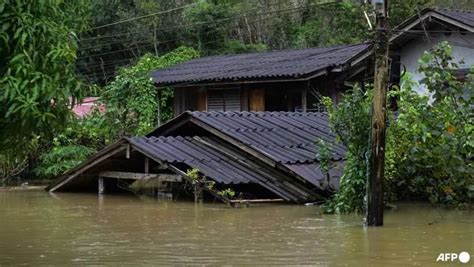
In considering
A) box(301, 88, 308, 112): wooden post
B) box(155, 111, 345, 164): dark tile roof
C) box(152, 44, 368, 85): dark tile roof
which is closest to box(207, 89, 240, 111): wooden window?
box(152, 44, 368, 85): dark tile roof

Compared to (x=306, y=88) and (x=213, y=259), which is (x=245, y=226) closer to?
(x=213, y=259)

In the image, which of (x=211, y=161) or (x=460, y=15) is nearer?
(x=211, y=161)

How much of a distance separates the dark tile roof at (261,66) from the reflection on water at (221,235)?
8071mm

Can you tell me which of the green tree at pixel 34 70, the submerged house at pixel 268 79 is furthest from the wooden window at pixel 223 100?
the green tree at pixel 34 70

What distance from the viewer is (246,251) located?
31.7ft

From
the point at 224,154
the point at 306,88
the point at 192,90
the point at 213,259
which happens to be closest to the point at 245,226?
the point at 213,259

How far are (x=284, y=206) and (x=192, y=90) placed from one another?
43.3ft

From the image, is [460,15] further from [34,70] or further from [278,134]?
[34,70]

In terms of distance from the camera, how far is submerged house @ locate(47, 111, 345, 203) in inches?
613

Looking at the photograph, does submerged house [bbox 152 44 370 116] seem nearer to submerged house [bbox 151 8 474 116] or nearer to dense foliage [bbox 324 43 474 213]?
submerged house [bbox 151 8 474 116]

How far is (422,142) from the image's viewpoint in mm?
13602

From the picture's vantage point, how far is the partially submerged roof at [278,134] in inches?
617

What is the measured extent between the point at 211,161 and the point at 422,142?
501cm

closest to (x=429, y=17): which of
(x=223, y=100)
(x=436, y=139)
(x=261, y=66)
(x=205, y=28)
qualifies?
(x=261, y=66)
